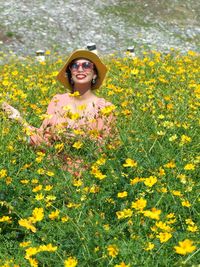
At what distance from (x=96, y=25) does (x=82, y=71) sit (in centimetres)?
1358

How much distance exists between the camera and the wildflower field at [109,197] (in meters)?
2.42

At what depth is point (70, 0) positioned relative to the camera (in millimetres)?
19109

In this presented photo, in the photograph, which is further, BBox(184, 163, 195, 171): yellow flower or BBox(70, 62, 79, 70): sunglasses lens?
BBox(70, 62, 79, 70): sunglasses lens

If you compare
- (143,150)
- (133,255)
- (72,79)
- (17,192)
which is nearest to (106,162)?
(143,150)

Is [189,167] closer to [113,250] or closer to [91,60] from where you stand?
[113,250]

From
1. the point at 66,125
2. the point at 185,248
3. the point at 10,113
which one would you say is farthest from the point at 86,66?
the point at 185,248

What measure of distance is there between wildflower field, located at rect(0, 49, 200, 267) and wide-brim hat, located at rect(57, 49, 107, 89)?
0.50 meters

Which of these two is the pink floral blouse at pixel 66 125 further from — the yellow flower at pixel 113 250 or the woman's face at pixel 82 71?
the yellow flower at pixel 113 250

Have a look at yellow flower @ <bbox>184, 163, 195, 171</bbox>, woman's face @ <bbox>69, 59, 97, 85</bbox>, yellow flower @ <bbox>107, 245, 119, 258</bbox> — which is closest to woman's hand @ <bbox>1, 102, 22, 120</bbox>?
woman's face @ <bbox>69, 59, 97, 85</bbox>

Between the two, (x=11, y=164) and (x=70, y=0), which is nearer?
(x=11, y=164)

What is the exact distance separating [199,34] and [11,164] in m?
16.0

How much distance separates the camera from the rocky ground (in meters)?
16.2

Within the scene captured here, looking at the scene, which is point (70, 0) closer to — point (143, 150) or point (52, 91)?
point (52, 91)

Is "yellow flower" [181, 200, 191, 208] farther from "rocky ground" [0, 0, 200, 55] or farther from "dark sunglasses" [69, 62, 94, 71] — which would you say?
"rocky ground" [0, 0, 200, 55]
